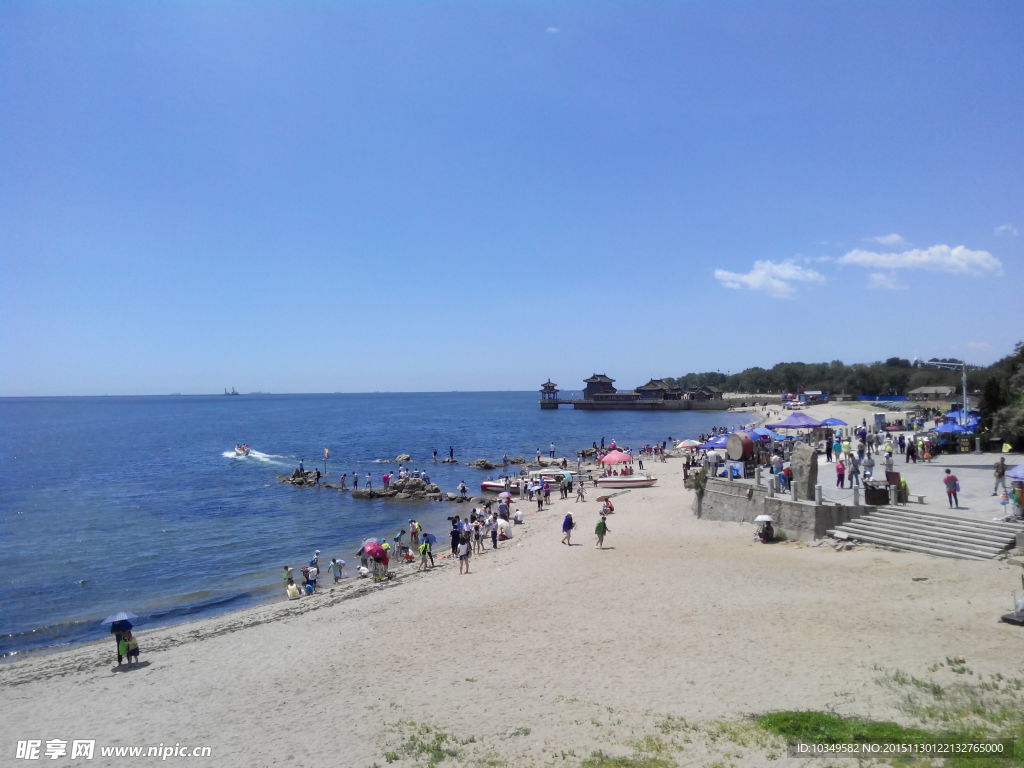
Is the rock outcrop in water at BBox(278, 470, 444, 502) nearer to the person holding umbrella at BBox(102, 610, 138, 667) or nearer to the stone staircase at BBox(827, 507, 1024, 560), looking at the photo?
the person holding umbrella at BBox(102, 610, 138, 667)

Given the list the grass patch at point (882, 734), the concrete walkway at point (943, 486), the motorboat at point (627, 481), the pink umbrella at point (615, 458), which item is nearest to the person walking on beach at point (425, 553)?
the concrete walkway at point (943, 486)

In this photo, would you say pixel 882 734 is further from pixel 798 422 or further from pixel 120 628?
pixel 798 422

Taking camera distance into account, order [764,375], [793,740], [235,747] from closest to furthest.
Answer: [793,740], [235,747], [764,375]

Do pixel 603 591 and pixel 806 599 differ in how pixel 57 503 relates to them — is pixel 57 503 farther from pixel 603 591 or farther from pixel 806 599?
pixel 806 599

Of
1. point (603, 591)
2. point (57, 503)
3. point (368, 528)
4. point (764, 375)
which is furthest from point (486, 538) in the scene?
point (764, 375)

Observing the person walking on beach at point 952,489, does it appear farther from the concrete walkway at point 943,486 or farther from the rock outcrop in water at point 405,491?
the rock outcrop in water at point 405,491

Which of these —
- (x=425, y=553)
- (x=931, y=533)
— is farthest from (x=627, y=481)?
(x=931, y=533)

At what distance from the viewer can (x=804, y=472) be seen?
1786 centimetres

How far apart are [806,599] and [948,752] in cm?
645

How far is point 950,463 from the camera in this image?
24.5 meters

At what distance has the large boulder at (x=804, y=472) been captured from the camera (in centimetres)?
1762

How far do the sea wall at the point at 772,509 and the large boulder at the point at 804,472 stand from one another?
328mm

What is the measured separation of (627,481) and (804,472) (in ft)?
54.0

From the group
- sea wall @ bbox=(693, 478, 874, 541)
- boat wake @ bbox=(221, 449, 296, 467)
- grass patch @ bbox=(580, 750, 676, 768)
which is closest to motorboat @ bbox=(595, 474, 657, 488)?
sea wall @ bbox=(693, 478, 874, 541)
